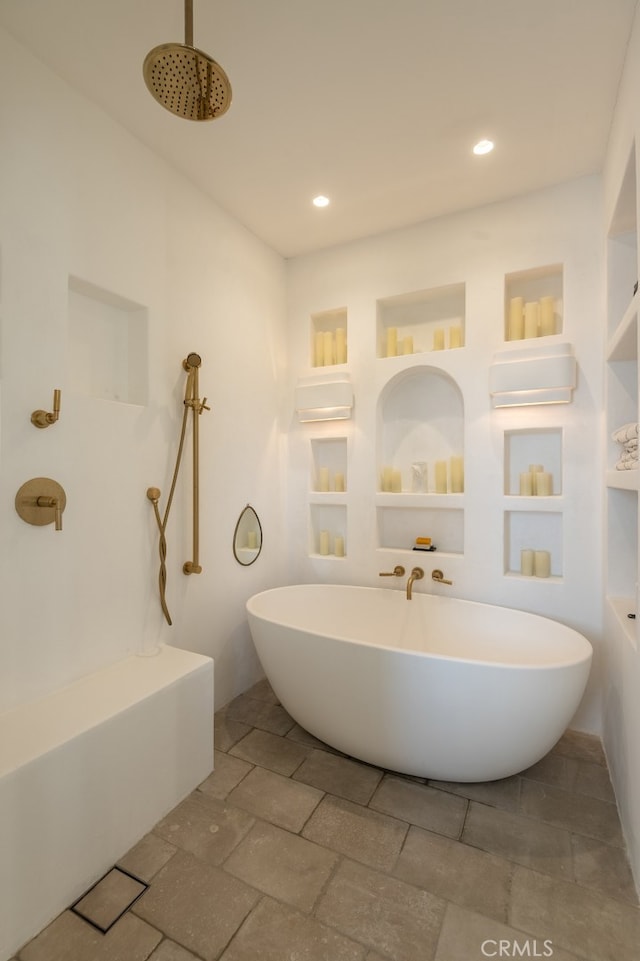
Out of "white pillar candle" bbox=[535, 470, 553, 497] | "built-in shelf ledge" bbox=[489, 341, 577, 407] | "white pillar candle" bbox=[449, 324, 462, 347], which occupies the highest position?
"white pillar candle" bbox=[449, 324, 462, 347]

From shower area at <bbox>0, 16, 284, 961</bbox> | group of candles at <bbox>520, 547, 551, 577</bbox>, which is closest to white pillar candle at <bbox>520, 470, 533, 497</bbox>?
group of candles at <bbox>520, 547, 551, 577</bbox>

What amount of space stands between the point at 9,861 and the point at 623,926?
176 cm

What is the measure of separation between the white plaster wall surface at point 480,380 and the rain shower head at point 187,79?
1646mm

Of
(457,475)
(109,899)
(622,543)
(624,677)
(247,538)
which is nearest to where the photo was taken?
(109,899)

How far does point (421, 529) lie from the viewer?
2.94 m

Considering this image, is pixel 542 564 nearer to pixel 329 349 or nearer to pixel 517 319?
pixel 517 319

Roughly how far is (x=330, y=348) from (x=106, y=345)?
4.90 ft

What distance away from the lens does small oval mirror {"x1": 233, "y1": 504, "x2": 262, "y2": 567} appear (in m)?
2.72

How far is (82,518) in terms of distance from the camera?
1840 mm

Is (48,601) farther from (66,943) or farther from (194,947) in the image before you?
(194,947)

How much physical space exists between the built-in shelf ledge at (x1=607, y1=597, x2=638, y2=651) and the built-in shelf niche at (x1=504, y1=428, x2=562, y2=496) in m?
0.66

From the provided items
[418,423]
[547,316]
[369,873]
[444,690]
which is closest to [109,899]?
[369,873]

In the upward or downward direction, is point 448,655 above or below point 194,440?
below

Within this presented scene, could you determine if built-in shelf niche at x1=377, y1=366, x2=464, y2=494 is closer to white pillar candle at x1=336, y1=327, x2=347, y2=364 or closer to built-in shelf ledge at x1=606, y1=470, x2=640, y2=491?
white pillar candle at x1=336, y1=327, x2=347, y2=364
